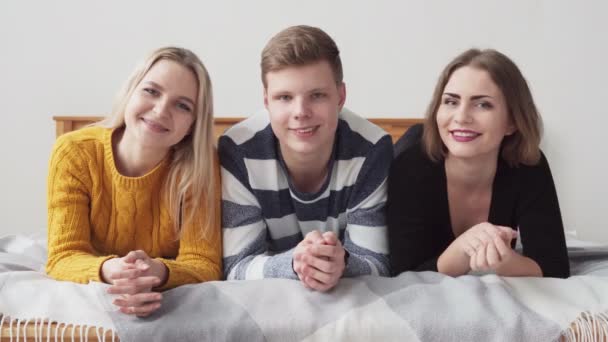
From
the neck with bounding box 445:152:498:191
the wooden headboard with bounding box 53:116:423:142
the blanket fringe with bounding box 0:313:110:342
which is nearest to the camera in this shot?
the blanket fringe with bounding box 0:313:110:342

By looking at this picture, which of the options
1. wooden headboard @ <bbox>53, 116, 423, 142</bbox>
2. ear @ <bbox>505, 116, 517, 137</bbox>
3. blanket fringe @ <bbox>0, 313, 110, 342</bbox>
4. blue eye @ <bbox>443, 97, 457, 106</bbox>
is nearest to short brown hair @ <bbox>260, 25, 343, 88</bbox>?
blue eye @ <bbox>443, 97, 457, 106</bbox>

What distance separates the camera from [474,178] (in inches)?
46.0

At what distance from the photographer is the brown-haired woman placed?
108 cm

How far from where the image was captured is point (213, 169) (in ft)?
3.74

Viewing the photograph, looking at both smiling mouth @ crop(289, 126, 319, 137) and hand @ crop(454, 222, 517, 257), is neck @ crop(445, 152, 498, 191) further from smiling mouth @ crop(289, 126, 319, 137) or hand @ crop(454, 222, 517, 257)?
smiling mouth @ crop(289, 126, 319, 137)

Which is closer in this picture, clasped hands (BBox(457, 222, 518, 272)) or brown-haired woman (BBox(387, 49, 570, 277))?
clasped hands (BBox(457, 222, 518, 272))

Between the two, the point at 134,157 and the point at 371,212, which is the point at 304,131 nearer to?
the point at 371,212

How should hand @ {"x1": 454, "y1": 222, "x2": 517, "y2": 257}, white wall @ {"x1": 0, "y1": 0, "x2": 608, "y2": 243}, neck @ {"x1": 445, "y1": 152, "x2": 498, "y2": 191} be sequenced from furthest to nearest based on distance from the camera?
white wall @ {"x1": 0, "y1": 0, "x2": 608, "y2": 243}
neck @ {"x1": 445, "y1": 152, "x2": 498, "y2": 191}
hand @ {"x1": 454, "y1": 222, "x2": 517, "y2": 257}

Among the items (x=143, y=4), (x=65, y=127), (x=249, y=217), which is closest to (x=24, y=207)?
(x=65, y=127)

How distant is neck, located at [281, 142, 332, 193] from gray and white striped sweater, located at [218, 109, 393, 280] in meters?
0.02

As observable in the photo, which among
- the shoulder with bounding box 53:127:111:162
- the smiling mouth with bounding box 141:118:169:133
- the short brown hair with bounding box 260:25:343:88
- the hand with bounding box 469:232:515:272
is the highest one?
the short brown hair with bounding box 260:25:343:88

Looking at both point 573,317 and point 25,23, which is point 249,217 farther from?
point 25,23

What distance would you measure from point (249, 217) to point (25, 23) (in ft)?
5.67

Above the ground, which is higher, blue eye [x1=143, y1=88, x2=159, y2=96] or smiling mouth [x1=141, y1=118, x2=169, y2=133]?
blue eye [x1=143, y1=88, x2=159, y2=96]
